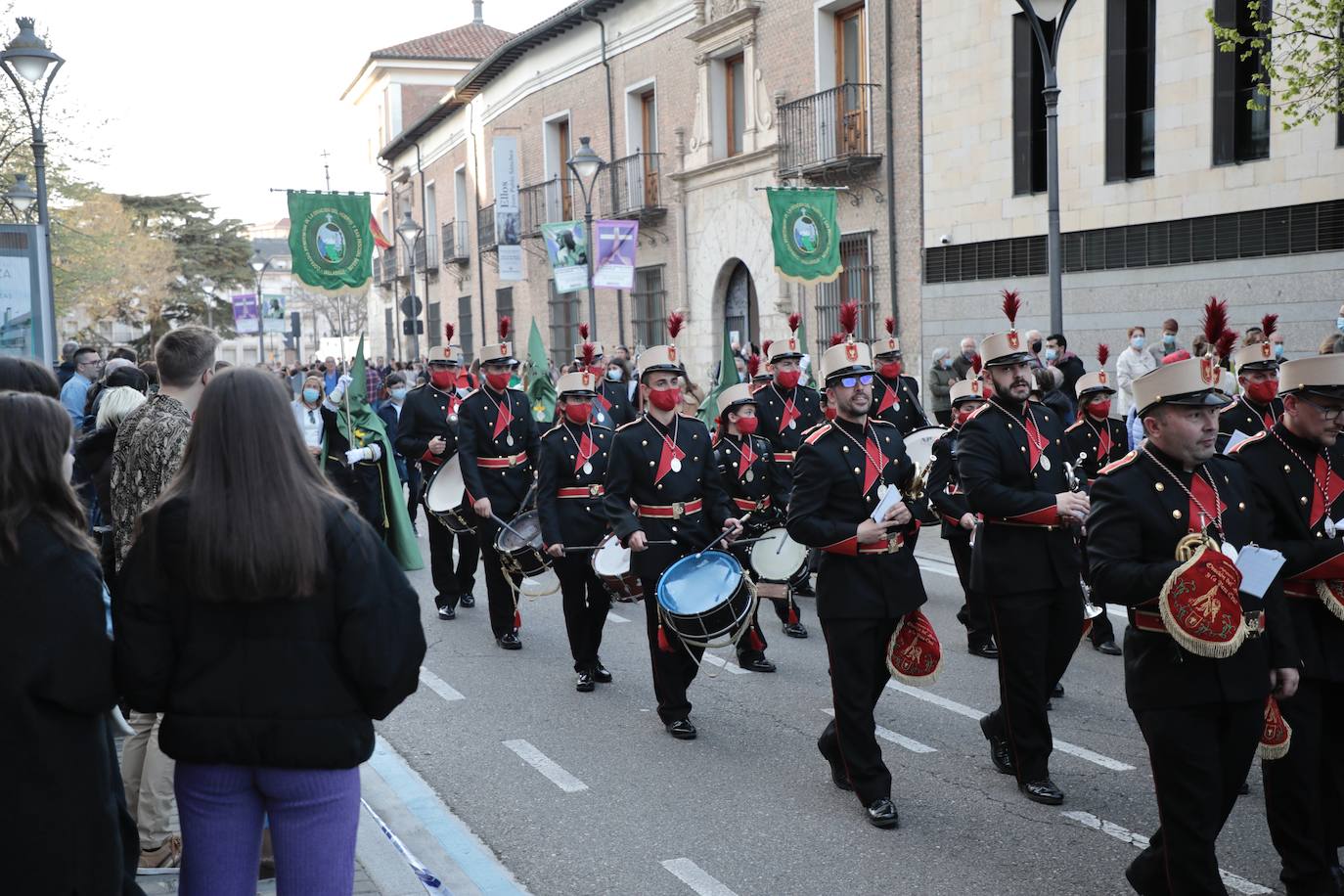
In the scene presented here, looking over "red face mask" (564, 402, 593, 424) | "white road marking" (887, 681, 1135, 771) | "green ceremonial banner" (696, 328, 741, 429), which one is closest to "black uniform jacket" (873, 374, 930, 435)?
"green ceremonial banner" (696, 328, 741, 429)

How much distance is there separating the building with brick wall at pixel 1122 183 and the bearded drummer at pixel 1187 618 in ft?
39.8

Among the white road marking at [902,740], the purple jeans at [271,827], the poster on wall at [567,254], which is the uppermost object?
the poster on wall at [567,254]

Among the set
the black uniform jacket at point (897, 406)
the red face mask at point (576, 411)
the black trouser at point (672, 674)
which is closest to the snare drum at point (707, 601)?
the black trouser at point (672, 674)

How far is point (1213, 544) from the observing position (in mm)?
4238

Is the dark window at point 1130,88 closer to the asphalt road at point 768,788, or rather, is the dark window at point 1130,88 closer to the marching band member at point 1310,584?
the asphalt road at point 768,788

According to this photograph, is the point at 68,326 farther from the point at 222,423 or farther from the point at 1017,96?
the point at 222,423

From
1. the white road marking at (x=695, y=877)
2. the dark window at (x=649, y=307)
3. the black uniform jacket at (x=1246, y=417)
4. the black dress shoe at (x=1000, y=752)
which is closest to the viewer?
the white road marking at (x=695, y=877)

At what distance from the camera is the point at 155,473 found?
4.79 metres

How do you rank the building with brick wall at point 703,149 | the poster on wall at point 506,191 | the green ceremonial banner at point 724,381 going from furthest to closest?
the poster on wall at point 506,191
the building with brick wall at point 703,149
the green ceremonial banner at point 724,381

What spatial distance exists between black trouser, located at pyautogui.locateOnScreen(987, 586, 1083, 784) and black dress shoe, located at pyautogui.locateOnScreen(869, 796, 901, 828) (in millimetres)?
706

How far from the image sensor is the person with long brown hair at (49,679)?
9.85ft

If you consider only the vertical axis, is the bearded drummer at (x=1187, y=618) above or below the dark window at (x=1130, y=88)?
below

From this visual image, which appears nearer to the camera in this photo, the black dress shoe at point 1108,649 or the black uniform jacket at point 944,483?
the black uniform jacket at point 944,483

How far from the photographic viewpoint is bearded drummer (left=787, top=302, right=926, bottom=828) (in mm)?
5801
